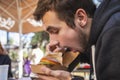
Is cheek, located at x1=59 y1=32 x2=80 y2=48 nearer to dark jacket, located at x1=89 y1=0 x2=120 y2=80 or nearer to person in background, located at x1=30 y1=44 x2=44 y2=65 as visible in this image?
dark jacket, located at x1=89 y1=0 x2=120 y2=80

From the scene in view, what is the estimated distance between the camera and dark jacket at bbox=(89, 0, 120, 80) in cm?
75

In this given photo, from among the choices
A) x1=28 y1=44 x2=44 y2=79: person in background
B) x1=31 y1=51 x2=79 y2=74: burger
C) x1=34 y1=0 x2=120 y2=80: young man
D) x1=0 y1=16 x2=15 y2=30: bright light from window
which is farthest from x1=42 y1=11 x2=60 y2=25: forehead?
x1=0 y1=16 x2=15 y2=30: bright light from window

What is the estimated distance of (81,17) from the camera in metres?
1.03

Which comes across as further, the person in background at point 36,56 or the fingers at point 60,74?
the person in background at point 36,56

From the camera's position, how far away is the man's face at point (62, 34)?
40.1 inches

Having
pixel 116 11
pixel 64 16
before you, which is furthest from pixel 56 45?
pixel 116 11

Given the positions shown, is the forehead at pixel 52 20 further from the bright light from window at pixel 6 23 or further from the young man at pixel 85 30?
the bright light from window at pixel 6 23

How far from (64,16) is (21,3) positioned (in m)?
5.05

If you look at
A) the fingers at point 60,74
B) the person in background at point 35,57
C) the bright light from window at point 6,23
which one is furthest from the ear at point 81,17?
the bright light from window at point 6,23

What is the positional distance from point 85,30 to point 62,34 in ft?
0.31

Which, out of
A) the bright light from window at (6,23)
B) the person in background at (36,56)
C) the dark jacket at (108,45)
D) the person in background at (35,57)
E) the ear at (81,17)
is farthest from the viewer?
the bright light from window at (6,23)

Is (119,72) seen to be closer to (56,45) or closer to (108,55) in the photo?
(108,55)

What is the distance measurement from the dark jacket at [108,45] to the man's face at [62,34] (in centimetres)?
16

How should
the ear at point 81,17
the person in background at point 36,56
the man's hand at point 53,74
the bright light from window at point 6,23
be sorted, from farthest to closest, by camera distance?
the bright light from window at point 6,23, the person in background at point 36,56, the man's hand at point 53,74, the ear at point 81,17
